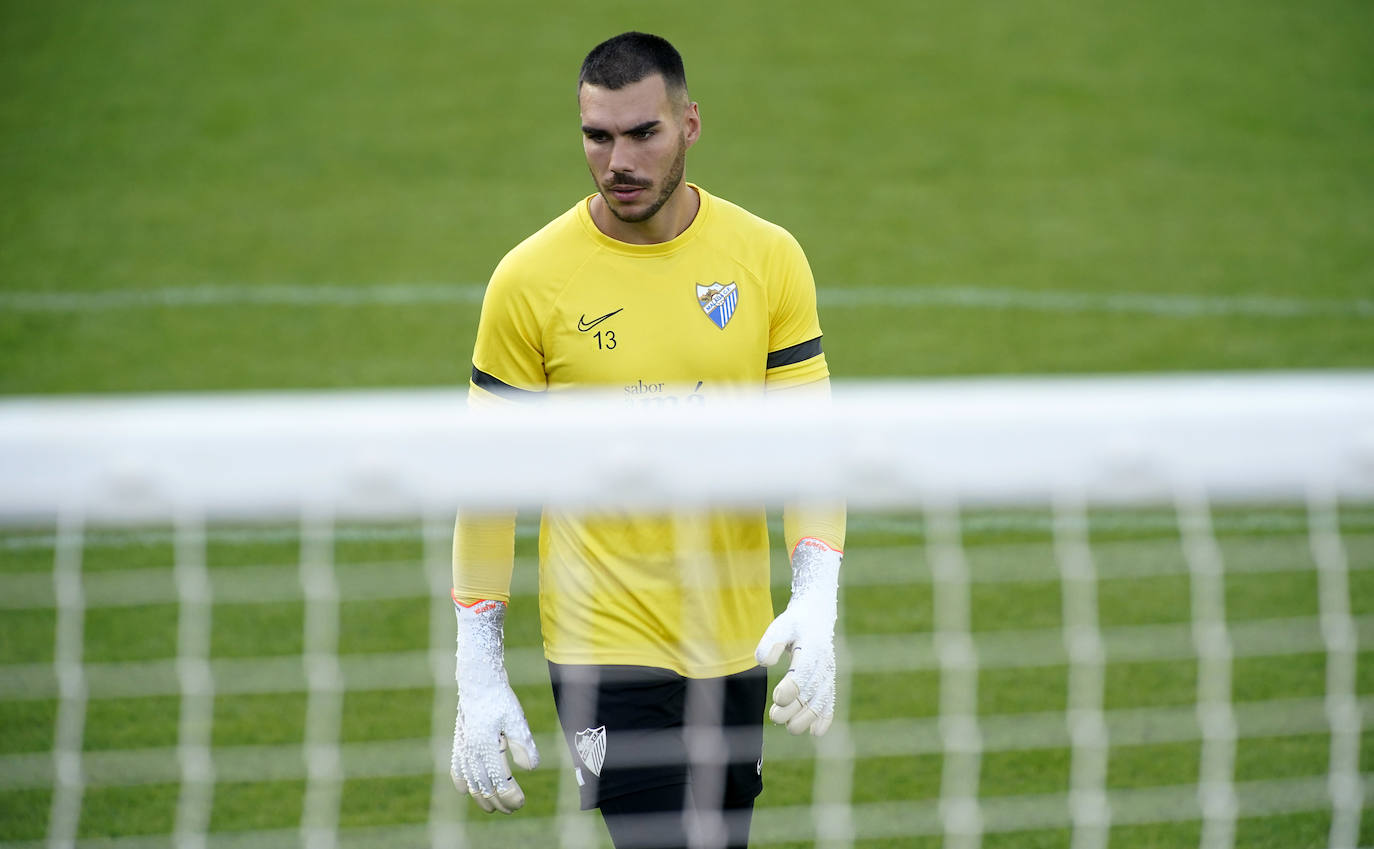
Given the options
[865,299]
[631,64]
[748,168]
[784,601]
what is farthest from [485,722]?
[748,168]

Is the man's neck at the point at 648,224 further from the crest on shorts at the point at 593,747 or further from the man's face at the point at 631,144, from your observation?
the crest on shorts at the point at 593,747

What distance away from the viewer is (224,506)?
1844 mm

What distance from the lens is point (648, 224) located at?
2887 mm

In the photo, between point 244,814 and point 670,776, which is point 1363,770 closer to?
point 670,776

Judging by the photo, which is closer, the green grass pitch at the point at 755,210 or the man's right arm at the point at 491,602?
the man's right arm at the point at 491,602

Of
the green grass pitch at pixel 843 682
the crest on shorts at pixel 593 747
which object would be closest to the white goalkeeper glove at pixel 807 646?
the crest on shorts at pixel 593 747

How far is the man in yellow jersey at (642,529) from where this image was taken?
9.21 ft

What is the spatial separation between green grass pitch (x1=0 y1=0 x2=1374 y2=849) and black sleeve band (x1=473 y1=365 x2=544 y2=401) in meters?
1.86

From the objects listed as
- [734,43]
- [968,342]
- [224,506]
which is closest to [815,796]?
[224,506]

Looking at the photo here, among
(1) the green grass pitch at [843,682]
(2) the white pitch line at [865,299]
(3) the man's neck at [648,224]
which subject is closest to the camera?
(3) the man's neck at [648,224]

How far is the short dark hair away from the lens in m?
2.81

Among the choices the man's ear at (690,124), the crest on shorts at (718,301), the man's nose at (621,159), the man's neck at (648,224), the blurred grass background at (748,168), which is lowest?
the crest on shorts at (718,301)

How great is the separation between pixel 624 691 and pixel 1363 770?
298 centimetres

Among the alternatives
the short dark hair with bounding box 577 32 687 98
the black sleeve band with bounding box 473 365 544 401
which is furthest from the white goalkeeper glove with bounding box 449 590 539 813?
the short dark hair with bounding box 577 32 687 98
